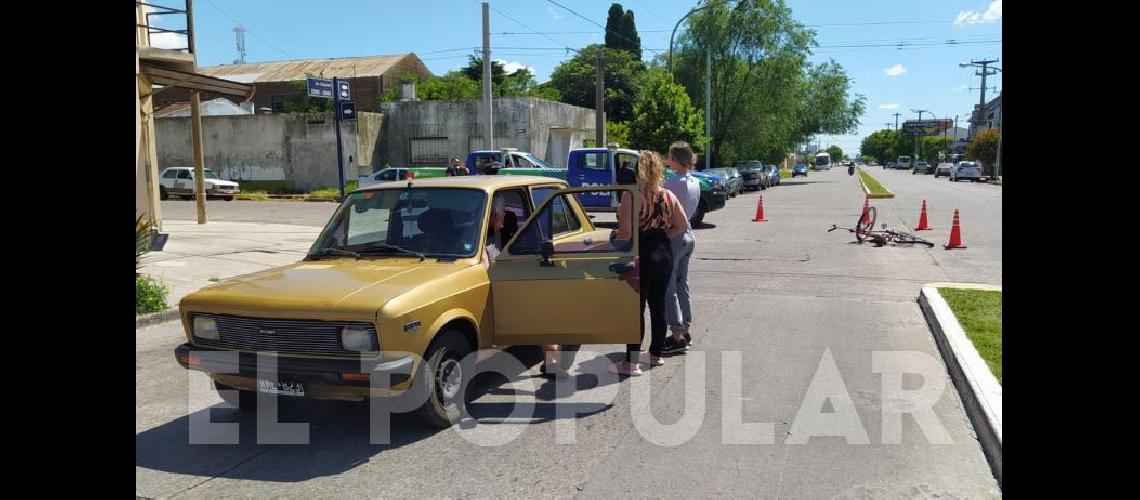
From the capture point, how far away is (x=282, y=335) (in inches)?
186

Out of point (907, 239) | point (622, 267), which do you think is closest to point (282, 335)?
point (622, 267)

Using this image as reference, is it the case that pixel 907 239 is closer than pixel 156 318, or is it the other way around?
pixel 156 318

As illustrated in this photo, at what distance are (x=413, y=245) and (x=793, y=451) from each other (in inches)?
115

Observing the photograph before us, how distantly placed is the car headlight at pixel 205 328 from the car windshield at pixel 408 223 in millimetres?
1123

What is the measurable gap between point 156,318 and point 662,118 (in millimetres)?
32271

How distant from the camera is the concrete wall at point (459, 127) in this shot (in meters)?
36.2

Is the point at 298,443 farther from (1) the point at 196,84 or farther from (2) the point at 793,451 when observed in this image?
(1) the point at 196,84

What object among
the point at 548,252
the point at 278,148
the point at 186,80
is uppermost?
the point at 186,80

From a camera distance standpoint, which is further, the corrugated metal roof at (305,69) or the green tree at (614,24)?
the green tree at (614,24)

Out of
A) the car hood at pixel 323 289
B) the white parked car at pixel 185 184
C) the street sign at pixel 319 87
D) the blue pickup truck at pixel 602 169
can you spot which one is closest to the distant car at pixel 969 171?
the blue pickup truck at pixel 602 169

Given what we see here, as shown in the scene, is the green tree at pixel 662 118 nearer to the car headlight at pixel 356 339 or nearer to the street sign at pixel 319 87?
the street sign at pixel 319 87

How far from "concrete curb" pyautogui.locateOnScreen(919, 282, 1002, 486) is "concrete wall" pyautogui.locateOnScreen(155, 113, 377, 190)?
32.0 metres

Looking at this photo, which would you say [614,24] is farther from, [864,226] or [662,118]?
[864,226]
